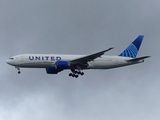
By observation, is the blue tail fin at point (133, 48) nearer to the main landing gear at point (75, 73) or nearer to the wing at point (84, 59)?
the wing at point (84, 59)

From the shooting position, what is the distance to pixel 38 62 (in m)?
79.4

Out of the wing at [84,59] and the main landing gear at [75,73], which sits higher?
the wing at [84,59]

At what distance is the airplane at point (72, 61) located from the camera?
7950cm

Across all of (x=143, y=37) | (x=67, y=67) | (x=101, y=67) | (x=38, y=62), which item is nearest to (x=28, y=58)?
(x=38, y=62)

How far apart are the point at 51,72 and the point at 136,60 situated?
51.2 feet

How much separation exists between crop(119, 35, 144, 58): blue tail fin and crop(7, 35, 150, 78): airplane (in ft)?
2.72

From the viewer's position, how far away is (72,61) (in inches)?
3184

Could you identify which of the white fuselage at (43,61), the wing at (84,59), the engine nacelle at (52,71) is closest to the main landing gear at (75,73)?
the white fuselage at (43,61)

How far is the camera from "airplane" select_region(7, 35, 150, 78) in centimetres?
7950

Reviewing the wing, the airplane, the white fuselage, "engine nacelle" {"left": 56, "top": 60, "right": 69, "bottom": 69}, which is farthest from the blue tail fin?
"engine nacelle" {"left": 56, "top": 60, "right": 69, "bottom": 69}

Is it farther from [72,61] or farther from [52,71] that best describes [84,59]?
[52,71]

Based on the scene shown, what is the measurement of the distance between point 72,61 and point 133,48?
15401 millimetres

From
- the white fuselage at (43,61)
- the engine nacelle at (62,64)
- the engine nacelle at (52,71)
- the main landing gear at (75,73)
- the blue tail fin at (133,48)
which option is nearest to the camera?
the white fuselage at (43,61)

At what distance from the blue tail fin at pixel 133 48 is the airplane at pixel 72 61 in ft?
2.72
